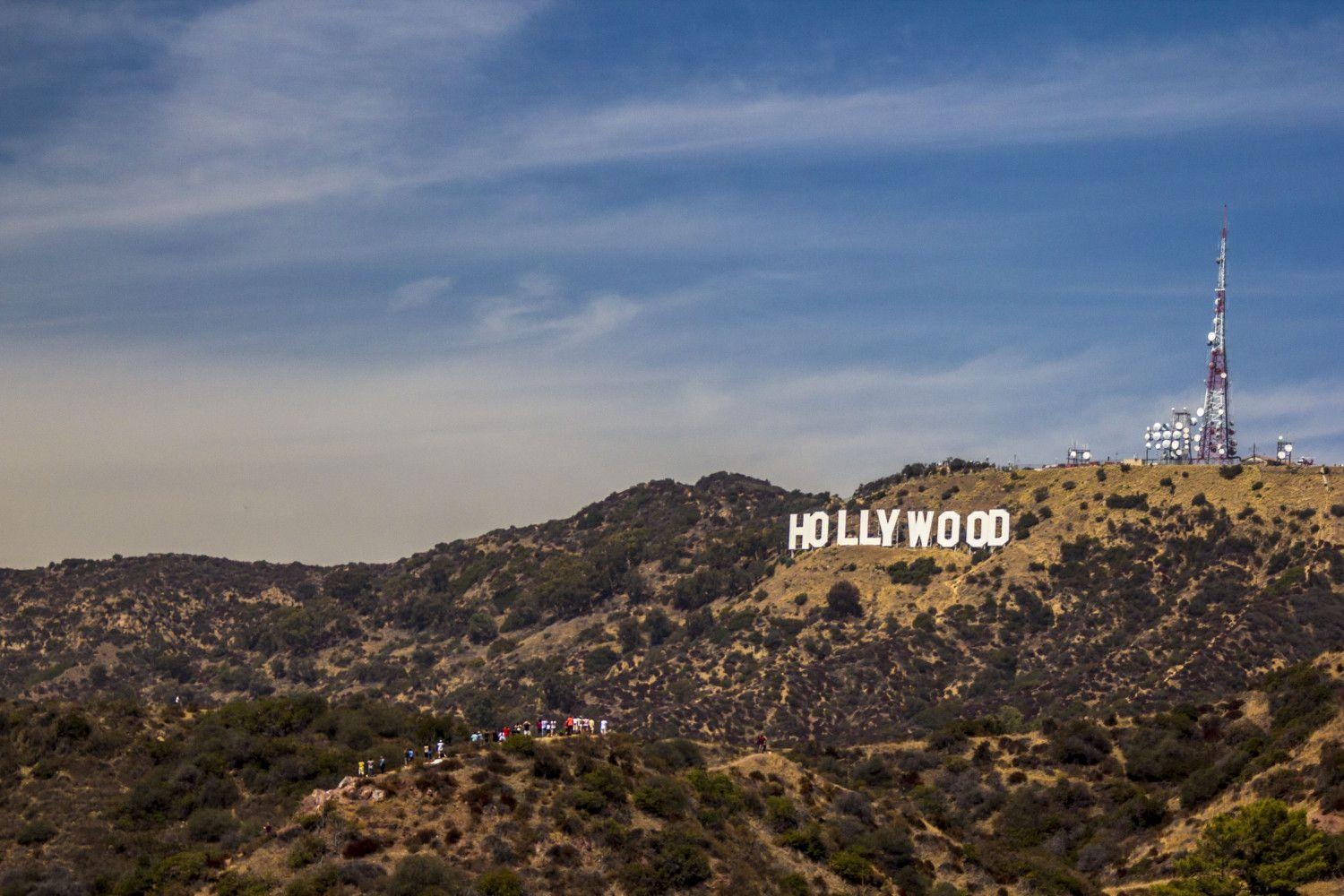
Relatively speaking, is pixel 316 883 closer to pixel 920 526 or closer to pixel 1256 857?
pixel 1256 857

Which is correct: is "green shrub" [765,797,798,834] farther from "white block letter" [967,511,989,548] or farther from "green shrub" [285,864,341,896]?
"white block letter" [967,511,989,548]

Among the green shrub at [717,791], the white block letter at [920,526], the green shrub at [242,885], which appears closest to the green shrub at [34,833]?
the green shrub at [242,885]

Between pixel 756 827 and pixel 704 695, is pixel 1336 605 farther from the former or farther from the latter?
pixel 756 827

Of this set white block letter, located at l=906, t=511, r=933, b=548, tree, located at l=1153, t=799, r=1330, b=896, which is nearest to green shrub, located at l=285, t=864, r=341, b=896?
tree, located at l=1153, t=799, r=1330, b=896

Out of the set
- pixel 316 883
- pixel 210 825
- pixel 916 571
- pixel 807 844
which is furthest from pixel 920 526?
pixel 316 883

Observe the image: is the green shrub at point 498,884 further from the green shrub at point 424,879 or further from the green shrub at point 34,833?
the green shrub at point 34,833

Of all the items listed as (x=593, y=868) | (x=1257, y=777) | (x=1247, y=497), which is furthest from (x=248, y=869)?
(x=1247, y=497)
